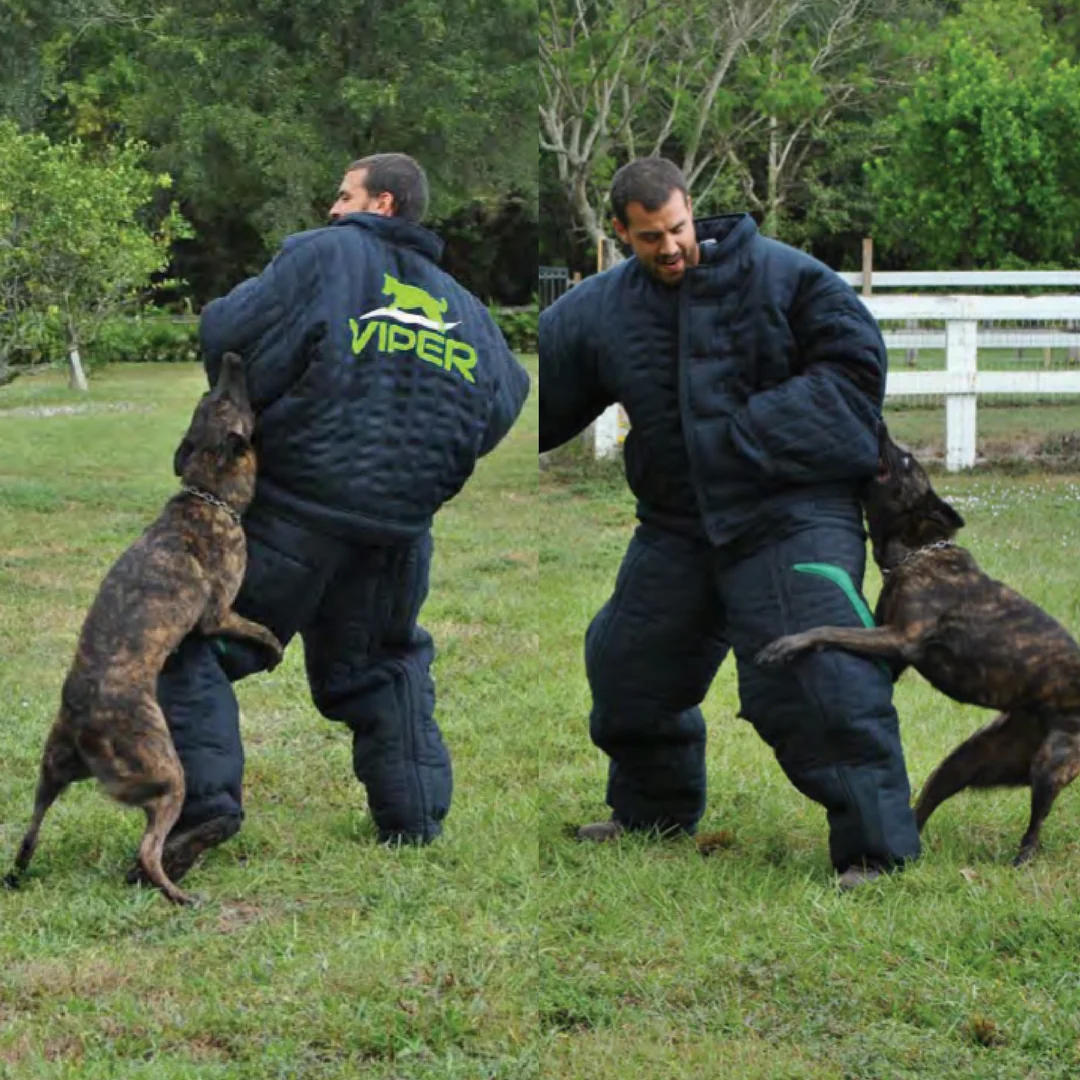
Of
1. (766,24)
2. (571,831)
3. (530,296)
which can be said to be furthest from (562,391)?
(766,24)

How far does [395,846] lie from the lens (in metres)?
3.38

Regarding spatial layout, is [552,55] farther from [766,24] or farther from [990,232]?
[990,232]

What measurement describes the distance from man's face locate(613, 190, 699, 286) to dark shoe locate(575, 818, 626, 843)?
993 mm

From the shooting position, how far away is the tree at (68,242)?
198 inches

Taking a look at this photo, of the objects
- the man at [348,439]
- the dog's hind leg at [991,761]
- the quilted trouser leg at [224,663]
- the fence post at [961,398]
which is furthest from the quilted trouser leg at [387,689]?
the fence post at [961,398]

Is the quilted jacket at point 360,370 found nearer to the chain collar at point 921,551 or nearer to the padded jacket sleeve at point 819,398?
the padded jacket sleeve at point 819,398

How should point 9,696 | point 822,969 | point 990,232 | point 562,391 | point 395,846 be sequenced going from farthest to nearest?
point 990,232, point 9,696, point 395,846, point 562,391, point 822,969

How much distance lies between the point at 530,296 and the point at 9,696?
2.07 metres

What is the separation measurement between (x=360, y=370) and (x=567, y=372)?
35 cm

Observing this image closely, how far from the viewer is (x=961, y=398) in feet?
22.7

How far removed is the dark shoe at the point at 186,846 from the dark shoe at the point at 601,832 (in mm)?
631

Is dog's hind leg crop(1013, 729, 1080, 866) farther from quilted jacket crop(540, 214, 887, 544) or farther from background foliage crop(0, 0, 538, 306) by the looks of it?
background foliage crop(0, 0, 538, 306)

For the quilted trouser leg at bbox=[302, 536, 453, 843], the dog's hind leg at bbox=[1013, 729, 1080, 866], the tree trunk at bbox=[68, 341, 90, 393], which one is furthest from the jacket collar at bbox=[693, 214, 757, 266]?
the tree trunk at bbox=[68, 341, 90, 393]

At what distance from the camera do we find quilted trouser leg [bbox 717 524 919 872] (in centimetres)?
302
